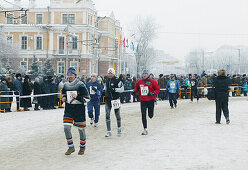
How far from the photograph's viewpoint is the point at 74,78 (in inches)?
324

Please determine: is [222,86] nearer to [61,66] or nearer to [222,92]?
[222,92]

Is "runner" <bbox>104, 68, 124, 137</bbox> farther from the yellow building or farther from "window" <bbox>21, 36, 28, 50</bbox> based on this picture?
"window" <bbox>21, 36, 28, 50</bbox>

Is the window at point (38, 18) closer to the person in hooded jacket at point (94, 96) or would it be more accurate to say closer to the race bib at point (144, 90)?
the person in hooded jacket at point (94, 96)

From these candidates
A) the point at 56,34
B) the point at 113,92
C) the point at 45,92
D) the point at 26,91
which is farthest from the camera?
the point at 56,34

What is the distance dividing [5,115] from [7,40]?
4433 cm

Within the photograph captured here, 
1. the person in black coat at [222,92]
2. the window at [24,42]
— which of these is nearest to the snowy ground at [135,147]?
the person in black coat at [222,92]

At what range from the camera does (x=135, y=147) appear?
8.73 m

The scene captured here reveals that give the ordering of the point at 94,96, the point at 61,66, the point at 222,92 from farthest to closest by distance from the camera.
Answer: the point at 61,66, the point at 222,92, the point at 94,96

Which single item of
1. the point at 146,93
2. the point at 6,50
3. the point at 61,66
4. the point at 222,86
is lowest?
the point at 146,93

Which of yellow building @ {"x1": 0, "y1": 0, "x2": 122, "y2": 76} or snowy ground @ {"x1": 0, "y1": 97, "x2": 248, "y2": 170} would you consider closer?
snowy ground @ {"x1": 0, "y1": 97, "x2": 248, "y2": 170}

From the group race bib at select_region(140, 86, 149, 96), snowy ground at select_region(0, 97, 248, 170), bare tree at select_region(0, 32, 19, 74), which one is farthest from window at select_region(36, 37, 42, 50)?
race bib at select_region(140, 86, 149, 96)

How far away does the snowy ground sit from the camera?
277 inches

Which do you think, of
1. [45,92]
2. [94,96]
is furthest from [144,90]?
[45,92]

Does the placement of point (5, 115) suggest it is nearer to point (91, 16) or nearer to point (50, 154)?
point (50, 154)
